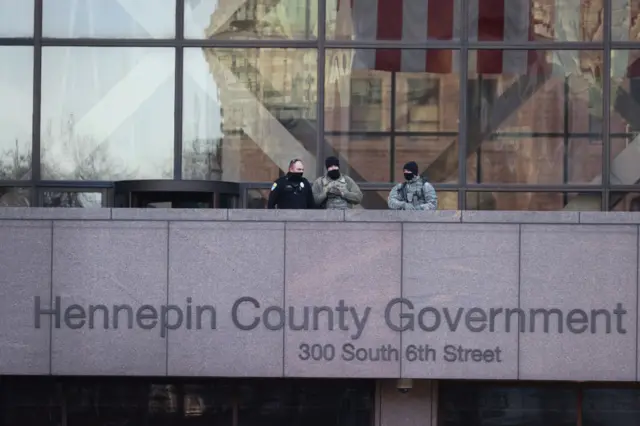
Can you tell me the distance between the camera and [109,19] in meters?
18.6

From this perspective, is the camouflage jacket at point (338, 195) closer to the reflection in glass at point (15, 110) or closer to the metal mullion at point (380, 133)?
the metal mullion at point (380, 133)

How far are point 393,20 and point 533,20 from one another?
6.19 ft

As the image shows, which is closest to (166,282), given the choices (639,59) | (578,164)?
(578,164)

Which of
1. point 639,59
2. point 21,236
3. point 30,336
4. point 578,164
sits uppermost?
point 639,59

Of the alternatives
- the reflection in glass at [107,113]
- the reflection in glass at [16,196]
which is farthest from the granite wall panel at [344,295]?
the reflection in glass at [16,196]

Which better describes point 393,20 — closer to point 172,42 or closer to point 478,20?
point 478,20

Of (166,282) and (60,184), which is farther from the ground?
(60,184)

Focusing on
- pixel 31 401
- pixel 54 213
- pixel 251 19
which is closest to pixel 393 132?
pixel 251 19

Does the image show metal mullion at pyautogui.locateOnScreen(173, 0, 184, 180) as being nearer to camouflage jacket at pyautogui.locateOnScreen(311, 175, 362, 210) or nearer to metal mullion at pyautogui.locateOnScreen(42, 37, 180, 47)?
metal mullion at pyautogui.locateOnScreen(42, 37, 180, 47)

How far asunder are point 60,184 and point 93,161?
54 cm

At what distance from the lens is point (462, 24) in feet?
60.4

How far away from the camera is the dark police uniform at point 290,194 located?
16.8 metres

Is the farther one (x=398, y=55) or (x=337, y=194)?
(x=398, y=55)

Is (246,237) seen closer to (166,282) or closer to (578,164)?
(166,282)
